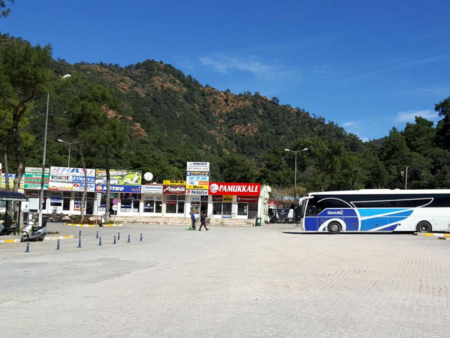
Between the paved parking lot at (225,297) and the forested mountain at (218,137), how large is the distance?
18.3 metres

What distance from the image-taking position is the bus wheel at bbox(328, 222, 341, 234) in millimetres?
31375

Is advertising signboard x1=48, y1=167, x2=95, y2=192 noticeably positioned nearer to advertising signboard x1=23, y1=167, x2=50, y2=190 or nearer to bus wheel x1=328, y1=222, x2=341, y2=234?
advertising signboard x1=23, y1=167, x2=50, y2=190

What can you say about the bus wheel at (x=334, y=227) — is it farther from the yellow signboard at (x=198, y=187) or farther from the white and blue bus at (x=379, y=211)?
the yellow signboard at (x=198, y=187)

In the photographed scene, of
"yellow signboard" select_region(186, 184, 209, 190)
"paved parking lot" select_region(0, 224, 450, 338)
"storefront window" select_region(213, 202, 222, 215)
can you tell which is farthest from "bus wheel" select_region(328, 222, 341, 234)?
"storefront window" select_region(213, 202, 222, 215)

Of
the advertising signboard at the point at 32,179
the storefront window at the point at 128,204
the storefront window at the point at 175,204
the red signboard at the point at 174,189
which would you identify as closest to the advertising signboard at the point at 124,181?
the storefront window at the point at 128,204

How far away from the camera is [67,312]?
740cm

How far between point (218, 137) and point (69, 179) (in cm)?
9721

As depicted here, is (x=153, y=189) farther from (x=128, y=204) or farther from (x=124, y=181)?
(x=128, y=204)

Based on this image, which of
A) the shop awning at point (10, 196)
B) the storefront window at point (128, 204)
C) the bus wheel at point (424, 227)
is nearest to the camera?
the shop awning at point (10, 196)

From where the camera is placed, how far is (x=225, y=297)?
8703 millimetres

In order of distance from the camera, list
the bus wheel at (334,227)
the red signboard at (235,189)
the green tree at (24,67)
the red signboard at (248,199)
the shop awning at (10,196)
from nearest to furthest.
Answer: the shop awning at (10,196), the green tree at (24,67), the bus wheel at (334,227), the red signboard at (235,189), the red signboard at (248,199)

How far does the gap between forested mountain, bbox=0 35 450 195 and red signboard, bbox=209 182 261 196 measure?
38.8 feet

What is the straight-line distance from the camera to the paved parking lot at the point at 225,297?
20.8 ft

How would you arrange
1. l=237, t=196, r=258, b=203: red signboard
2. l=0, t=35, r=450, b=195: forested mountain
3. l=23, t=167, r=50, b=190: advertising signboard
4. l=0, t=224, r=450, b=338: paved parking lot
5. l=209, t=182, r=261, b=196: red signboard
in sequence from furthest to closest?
l=0, t=35, r=450, b=195: forested mountain
l=237, t=196, r=258, b=203: red signboard
l=23, t=167, r=50, b=190: advertising signboard
l=209, t=182, r=261, b=196: red signboard
l=0, t=224, r=450, b=338: paved parking lot
